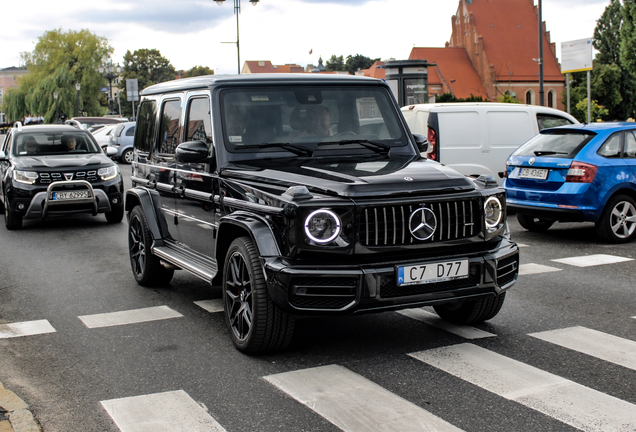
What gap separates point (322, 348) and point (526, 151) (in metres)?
6.74

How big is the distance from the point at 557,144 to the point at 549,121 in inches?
149

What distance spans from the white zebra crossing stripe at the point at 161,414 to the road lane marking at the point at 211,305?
2.19m

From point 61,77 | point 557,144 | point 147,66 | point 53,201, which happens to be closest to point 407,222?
point 557,144

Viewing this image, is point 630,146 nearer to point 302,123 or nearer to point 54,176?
point 302,123

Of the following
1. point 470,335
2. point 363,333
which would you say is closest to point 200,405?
point 363,333

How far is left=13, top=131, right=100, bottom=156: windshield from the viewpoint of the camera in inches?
521

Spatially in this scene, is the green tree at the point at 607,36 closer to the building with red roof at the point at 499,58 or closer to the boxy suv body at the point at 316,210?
the building with red roof at the point at 499,58

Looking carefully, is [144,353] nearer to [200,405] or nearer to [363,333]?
[200,405]

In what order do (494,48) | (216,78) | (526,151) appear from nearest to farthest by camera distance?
(216,78) < (526,151) < (494,48)

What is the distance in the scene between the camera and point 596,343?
17.7 ft

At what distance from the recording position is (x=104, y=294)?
741cm

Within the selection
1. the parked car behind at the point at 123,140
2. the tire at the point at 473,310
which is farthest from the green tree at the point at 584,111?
the tire at the point at 473,310

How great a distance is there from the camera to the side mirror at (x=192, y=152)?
18.6 feet

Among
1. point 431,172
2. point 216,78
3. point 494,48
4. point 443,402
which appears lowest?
point 443,402
